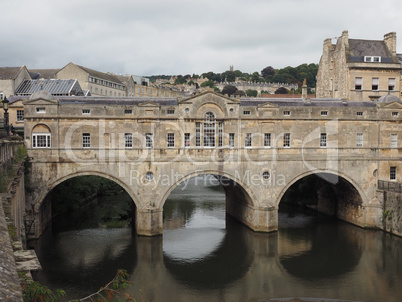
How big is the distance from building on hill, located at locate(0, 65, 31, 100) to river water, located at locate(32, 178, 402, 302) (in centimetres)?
2119

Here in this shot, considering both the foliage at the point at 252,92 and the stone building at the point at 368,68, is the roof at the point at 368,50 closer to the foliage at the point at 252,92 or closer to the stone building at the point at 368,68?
the stone building at the point at 368,68

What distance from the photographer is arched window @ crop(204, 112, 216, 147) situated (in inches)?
1228

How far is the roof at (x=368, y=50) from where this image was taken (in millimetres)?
42969

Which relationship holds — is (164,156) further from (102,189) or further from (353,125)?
(102,189)

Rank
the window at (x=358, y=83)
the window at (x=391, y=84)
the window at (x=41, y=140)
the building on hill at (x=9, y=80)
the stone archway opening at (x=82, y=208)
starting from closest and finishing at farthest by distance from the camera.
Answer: the window at (x=41, y=140) → the stone archway opening at (x=82, y=208) → the window at (x=358, y=83) → the window at (x=391, y=84) → the building on hill at (x=9, y=80)

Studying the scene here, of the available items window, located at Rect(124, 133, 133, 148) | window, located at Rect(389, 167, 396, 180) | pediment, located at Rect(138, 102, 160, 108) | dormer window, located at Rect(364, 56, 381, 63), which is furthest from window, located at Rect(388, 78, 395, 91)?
window, located at Rect(124, 133, 133, 148)

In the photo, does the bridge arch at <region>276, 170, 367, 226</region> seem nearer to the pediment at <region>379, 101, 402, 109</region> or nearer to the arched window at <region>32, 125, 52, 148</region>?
the pediment at <region>379, 101, 402, 109</region>

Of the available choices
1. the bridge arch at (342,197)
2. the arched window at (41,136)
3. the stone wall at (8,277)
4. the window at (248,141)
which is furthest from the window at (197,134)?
the stone wall at (8,277)

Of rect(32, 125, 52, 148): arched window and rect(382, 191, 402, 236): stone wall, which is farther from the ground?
rect(32, 125, 52, 148): arched window

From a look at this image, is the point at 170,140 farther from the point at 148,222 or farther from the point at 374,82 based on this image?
the point at 374,82

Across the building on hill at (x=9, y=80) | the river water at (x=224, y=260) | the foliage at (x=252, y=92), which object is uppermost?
the foliage at (x=252, y=92)

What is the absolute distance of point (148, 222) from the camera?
30.1 metres

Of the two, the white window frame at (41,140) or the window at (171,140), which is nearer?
the white window frame at (41,140)

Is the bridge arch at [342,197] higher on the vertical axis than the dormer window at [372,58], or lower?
lower
